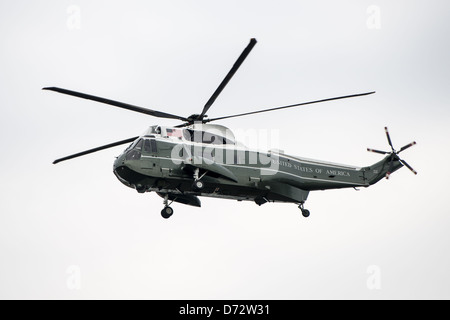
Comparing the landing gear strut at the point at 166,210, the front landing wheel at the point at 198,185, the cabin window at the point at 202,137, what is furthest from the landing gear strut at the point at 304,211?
the landing gear strut at the point at 166,210

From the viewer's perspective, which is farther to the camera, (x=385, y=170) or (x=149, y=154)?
(x=385, y=170)

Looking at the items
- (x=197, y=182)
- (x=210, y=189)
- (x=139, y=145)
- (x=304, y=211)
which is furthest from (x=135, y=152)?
(x=304, y=211)

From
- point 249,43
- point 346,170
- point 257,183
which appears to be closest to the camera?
point 249,43

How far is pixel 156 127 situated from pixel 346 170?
36.2 ft

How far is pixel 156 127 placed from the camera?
32531 mm

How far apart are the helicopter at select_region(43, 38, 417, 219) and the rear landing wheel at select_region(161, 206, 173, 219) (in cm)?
5

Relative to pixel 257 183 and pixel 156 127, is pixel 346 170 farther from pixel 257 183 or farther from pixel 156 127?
pixel 156 127

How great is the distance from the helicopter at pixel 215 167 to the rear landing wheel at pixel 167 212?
0.05m

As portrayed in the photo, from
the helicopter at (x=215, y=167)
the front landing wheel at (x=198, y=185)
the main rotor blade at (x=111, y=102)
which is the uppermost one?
the main rotor blade at (x=111, y=102)

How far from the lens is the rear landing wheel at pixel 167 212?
33.4m

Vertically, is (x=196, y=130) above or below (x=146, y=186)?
above

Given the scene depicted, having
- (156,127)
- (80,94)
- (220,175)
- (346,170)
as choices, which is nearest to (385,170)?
(346,170)

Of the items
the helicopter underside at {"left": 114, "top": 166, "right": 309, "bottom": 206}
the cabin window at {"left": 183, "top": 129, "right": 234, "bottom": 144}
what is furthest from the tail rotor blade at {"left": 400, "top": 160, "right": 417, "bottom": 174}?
the cabin window at {"left": 183, "top": 129, "right": 234, "bottom": 144}

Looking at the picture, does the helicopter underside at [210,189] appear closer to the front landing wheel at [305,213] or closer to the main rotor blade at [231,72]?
the front landing wheel at [305,213]
